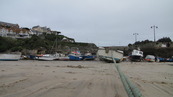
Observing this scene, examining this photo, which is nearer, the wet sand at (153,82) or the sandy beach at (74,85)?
the sandy beach at (74,85)

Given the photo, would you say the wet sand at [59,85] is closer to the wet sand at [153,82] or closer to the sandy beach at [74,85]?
the sandy beach at [74,85]

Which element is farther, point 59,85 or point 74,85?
point 74,85

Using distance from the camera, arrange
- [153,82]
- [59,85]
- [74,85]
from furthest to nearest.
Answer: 1. [153,82]
2. [74,85]
3. [59,85]

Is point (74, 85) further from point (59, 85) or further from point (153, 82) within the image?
point (153, 82)

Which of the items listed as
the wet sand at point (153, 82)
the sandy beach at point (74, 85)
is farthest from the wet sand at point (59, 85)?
the wet sand at point (153, 82)

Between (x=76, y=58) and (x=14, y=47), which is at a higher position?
(x=14, y=47)

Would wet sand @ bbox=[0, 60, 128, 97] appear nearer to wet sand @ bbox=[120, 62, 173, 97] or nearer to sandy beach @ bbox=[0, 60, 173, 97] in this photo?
sandy beach @ bbox=[0, 60, 173, 97]

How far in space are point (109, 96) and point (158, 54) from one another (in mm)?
49866

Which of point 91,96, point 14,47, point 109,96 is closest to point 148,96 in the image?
point 109,96

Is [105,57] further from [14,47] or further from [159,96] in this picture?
[14,47]

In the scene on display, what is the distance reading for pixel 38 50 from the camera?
53.9 m

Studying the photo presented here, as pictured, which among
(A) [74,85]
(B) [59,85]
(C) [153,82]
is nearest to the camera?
(B) [59,85]

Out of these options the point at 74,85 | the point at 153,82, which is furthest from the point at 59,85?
the point at 153,82

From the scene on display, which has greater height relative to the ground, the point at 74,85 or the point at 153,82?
the point at 74,85
